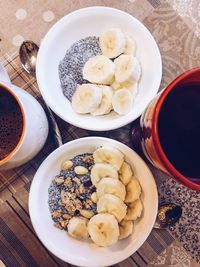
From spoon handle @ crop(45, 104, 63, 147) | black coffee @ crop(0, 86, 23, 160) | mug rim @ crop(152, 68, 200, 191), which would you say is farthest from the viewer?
spoon handle @ crop(45, 104, 63, 147)

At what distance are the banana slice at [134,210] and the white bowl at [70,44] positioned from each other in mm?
167

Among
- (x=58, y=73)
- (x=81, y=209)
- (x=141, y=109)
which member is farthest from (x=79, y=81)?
(x=81, y=209)

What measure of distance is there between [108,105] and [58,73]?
0.46ft

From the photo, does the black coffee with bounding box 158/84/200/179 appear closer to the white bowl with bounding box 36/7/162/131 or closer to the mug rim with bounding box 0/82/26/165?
the white bowl with bounding box 36/7/162/131

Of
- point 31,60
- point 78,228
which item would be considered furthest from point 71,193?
point 31,60

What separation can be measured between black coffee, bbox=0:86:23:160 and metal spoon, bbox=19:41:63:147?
0.12 m

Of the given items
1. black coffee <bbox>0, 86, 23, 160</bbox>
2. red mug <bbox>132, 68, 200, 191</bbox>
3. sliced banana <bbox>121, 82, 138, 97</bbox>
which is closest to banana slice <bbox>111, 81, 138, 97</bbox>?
sliced banana <bbox>121, 82, 138, 97</bbox>

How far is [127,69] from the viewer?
933 mm

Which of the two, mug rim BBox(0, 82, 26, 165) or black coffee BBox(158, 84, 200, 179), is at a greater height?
mug rim BBox(0, 82, 26, 165)

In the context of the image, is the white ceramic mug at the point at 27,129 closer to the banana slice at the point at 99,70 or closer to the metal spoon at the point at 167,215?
the banana slice at the point at 99,70

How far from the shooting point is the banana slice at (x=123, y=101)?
927 millimetres

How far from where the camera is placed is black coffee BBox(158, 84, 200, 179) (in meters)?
0.79

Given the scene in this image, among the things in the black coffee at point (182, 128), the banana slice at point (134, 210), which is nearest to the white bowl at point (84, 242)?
the banana slice at point (134, 210)

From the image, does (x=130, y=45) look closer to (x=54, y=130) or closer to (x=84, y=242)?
(x=54, y=130)
